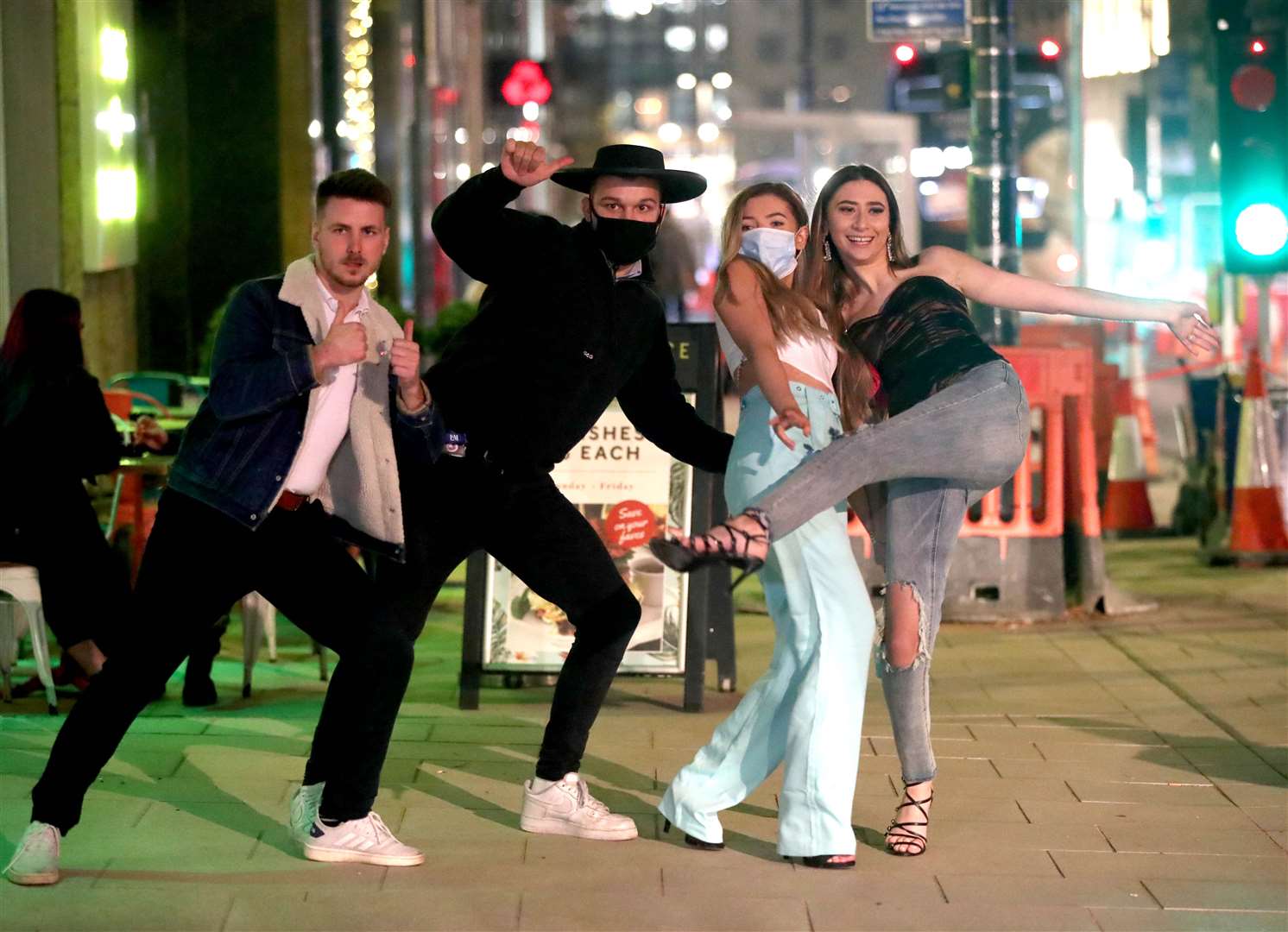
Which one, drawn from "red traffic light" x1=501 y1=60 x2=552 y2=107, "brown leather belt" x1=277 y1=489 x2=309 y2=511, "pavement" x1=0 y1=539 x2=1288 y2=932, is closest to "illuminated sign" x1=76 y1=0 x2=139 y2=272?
"pavement" x1=0 y1=539 x2=1288 y2=932

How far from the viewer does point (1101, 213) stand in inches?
1078

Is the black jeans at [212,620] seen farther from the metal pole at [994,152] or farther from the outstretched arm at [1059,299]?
the metal pole at [994,152]

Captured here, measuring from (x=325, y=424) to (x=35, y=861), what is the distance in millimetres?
1353

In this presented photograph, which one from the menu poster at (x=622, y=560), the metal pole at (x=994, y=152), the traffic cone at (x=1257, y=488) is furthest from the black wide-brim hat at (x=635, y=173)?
the traffic cone at (x=1257, y=488)

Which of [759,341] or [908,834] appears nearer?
[759,341]

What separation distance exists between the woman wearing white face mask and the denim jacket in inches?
35.8

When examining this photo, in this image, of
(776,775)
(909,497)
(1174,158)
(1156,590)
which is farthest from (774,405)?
(1174,158)

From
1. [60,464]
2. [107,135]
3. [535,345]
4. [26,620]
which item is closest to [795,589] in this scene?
[535,345]

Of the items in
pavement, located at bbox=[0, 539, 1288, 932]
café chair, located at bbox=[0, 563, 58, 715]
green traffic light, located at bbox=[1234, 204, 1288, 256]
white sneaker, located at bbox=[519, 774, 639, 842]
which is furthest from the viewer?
green traffic light, located at bbox=[1234, 204, 1288, 256]

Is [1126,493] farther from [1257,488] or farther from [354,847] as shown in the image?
[354,847]

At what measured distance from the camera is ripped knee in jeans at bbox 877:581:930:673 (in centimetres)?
552

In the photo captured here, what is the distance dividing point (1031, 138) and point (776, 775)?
66.8 feet

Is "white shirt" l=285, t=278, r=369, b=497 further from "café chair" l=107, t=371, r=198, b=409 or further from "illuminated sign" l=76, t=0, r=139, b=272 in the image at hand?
"café chair" l=107, t=371, r=198, b=409

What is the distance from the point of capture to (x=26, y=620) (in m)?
7.66
